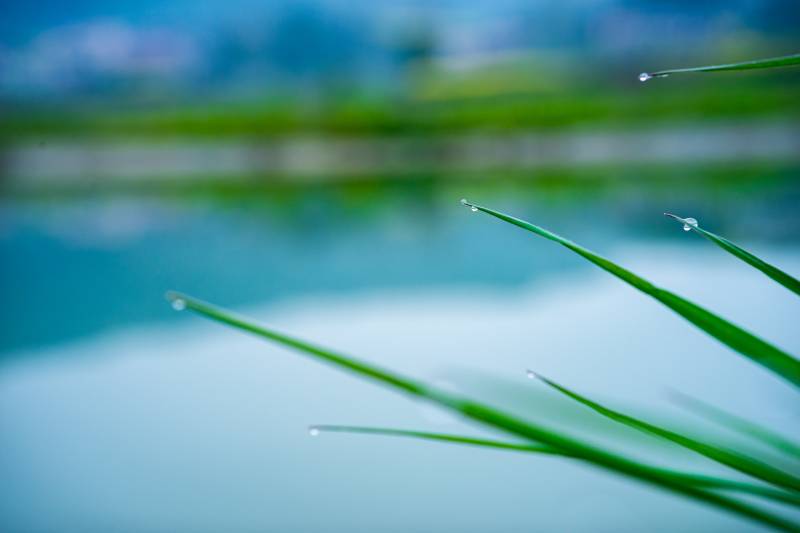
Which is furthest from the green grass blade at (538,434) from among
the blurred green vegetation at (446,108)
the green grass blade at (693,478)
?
the blurred green vegetation at (446,108)

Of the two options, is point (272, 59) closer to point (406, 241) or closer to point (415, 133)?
point (415, 133)

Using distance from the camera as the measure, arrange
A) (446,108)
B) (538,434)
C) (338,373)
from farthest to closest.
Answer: (446,108)
(338,373)
(538,434)

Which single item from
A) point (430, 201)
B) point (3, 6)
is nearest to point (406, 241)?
point (430, 201)

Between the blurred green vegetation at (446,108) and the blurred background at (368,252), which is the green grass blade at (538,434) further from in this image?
the blurred green vegetation at (446,108)

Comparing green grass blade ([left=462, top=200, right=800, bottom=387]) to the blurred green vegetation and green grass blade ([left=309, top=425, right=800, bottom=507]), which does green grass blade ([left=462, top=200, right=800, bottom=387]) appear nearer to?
green grass blade ([left=309, top=425, right=800, bottom=507])

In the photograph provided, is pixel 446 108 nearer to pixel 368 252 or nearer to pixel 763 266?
pixel 368 252

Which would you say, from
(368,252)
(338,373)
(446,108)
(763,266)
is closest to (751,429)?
(763,266)
